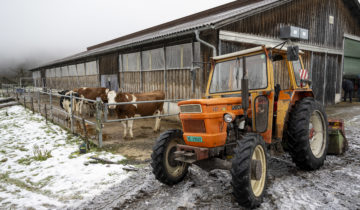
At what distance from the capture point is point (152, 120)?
11.1 m

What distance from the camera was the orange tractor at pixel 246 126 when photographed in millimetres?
3248

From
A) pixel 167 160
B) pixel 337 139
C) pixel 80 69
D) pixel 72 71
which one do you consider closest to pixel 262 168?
pixel 167 160

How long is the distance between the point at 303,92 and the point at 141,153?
3.97m

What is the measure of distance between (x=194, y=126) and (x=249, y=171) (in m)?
1.05

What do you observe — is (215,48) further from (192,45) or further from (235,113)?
(235,113)

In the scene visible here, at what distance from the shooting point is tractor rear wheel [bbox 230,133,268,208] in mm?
2975

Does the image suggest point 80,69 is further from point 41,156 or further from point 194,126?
point 194,126

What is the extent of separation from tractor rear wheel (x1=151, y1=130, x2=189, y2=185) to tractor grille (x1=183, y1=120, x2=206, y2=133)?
1.04 ft

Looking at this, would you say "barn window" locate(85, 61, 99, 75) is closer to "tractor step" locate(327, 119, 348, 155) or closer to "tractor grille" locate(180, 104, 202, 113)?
"tractor grille" locate(180, 104, 202, 113)

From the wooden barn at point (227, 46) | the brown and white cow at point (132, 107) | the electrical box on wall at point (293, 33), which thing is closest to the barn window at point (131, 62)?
the wooden barn at point (227, 46)

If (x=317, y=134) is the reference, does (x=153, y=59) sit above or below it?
above

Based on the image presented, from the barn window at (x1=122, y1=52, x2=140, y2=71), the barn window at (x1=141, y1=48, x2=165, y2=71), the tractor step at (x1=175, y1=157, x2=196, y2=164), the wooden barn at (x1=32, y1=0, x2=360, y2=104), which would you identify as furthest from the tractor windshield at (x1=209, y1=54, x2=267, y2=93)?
the barn window at (x1=122, y1=52, x2=140, y2=71)

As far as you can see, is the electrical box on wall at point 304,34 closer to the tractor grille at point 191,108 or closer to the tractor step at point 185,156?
the tractor grille at point 191,108

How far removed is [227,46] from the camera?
341 inches
